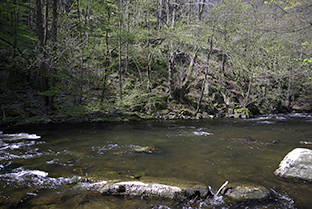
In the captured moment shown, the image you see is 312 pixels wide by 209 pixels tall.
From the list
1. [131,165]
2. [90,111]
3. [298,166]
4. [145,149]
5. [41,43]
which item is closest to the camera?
[298,166]

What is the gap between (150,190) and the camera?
3.22 metres

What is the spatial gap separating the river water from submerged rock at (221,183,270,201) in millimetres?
123

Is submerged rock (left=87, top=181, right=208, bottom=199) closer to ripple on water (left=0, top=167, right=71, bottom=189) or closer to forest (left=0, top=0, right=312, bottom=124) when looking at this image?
ripple on water (left=0, top=167, right=71, bottom=189)

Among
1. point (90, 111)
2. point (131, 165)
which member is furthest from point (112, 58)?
point (131, 165)

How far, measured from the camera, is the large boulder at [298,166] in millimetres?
3801

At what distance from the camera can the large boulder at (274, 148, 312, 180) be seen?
3.80 m

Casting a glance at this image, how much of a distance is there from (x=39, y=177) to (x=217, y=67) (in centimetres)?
1627

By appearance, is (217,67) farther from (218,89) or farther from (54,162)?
(54,162)

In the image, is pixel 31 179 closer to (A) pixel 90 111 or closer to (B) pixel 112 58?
(A) pixel 90 111

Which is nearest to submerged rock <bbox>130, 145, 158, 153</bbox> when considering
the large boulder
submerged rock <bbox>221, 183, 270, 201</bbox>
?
submerged rock <bbox>221, 183, 270, 201</bbox>

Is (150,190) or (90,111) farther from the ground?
(150,190)

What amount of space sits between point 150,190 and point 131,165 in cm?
129

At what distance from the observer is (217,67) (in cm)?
1720

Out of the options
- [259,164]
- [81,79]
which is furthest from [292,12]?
[81,79]
